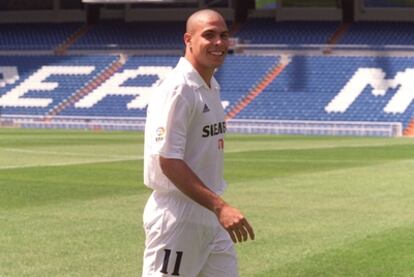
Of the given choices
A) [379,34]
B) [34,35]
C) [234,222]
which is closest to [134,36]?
[34,35]

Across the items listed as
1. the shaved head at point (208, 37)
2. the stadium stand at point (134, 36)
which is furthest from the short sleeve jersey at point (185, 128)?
the stadium stand at point (134, 36)

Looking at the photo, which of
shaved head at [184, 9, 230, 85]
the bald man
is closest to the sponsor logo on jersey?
the bald man

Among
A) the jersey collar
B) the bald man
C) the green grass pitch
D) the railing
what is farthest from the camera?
the railing

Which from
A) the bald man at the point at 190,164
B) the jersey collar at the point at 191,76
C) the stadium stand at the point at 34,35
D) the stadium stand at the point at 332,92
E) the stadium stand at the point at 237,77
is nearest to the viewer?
the bald man at the point at 190,164

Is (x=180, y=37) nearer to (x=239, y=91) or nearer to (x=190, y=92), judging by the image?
(x=239, y=91)

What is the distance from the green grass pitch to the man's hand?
5.05 metres

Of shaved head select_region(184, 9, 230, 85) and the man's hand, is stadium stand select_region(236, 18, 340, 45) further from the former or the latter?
the man's hand

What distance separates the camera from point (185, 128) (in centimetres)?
578

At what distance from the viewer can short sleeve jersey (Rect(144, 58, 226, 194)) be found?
5.75 m

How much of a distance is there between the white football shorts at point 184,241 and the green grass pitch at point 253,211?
4482 mm

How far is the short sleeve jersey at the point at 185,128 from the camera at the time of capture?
18.9 ft

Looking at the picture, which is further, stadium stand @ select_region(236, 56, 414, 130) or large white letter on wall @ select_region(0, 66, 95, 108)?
large white letter on wall @ select_region(0, 66, 95, 108)

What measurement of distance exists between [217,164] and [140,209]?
10446mm

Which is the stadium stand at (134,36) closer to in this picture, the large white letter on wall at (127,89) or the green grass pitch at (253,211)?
the large white letter on wall at (127,89)
